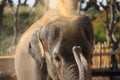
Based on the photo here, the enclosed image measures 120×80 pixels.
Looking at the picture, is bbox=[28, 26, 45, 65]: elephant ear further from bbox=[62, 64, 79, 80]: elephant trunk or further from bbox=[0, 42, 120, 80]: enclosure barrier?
bbox=[0, 42, 120, 80]: enclosure barrier

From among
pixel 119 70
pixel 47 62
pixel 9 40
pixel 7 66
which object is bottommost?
pixel 9 40

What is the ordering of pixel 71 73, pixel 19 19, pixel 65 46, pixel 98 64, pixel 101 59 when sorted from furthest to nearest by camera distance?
pixel 19 19 < pixel 98 64 < pixel 101 59 < pixel 65 46 < pixel 71 73

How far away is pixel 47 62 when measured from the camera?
5113 millimetres

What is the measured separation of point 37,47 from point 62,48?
71 cm

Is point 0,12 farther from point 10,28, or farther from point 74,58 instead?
point 74,58

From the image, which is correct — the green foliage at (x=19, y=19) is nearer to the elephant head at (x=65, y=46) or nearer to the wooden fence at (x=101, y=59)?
the wooden fence at (x=101, y=59)

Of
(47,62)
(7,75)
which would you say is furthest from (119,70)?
(47,62)

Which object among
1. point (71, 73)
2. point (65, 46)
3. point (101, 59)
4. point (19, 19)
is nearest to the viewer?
point (71, 73)

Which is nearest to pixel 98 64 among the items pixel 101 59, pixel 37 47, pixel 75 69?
pixel 101 59

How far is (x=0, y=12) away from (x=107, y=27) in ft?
14.5

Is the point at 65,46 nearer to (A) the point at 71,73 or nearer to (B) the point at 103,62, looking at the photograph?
(A) the point at 71,73

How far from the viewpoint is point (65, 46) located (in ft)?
15.1

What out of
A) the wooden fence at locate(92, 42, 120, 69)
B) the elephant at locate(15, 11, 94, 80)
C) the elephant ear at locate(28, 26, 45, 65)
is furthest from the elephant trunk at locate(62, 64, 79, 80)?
the wooden fence at locate(92, 42, 120, 69)

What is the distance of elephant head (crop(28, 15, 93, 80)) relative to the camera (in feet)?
14.5
